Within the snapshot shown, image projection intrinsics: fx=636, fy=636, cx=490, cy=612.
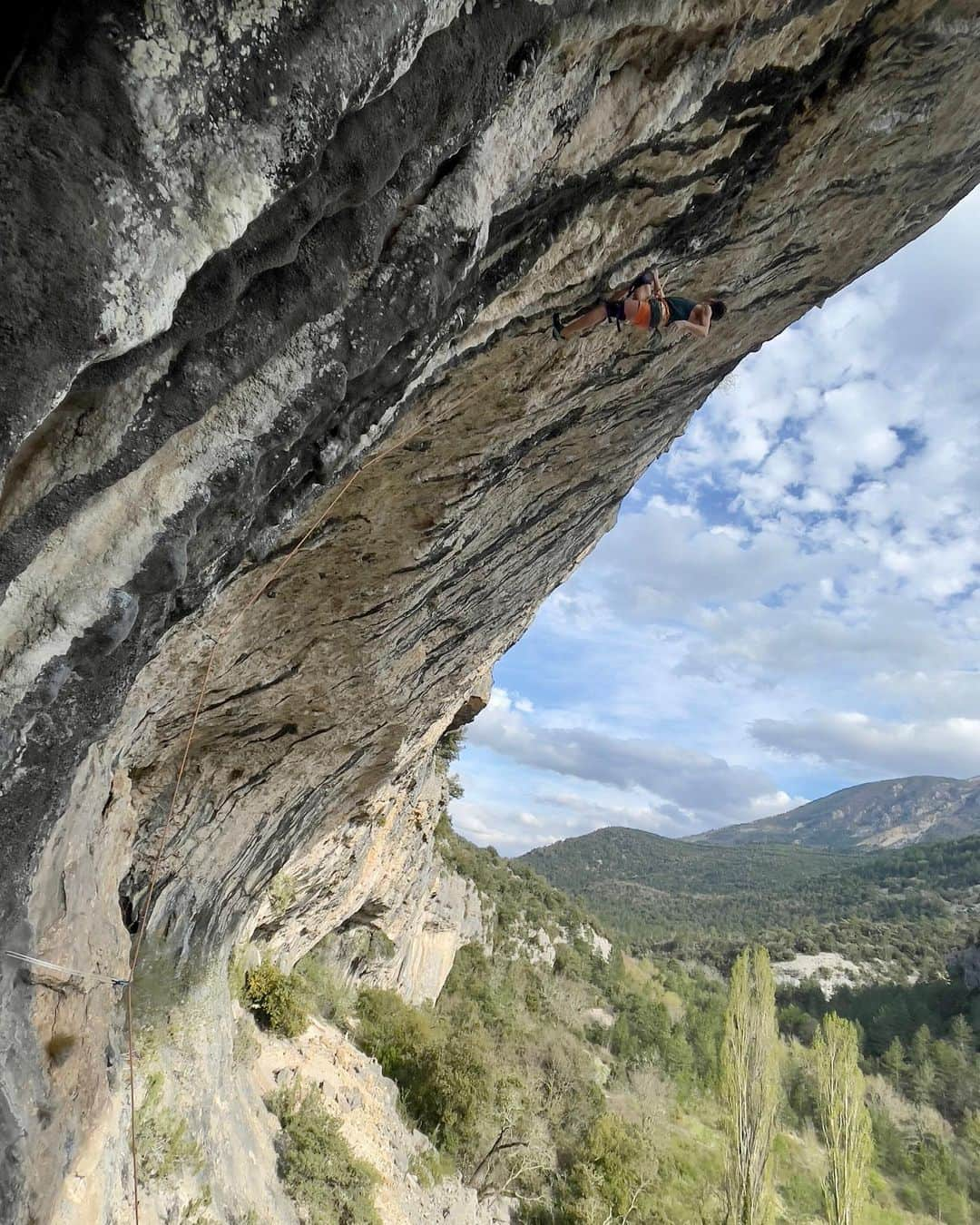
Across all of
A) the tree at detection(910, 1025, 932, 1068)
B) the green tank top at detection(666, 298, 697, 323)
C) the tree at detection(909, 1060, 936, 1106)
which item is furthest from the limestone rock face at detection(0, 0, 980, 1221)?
the tree at detection(910, 1025, 932, 1068)

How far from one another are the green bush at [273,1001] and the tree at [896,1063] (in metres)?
→ 42.0

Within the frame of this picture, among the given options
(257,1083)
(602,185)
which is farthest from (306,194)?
(257,1083)

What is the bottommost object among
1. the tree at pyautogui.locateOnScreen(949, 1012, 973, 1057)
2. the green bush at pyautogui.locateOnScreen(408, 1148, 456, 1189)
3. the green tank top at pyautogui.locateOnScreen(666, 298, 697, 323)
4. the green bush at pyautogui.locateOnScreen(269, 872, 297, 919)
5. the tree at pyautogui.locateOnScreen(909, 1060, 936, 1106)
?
the green bush at pyautogui.locateOnScreen(408, 1148, 456, 1189)

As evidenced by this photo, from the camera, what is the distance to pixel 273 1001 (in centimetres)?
1198

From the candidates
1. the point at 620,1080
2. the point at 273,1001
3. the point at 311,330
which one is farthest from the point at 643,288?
the point at 620,1080

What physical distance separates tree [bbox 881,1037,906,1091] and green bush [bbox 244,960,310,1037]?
4203 cm

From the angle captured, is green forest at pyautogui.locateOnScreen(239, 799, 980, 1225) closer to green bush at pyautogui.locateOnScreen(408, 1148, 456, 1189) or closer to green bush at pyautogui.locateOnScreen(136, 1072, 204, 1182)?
green bush at pyautogui.locateOnScreen(408, 1148, 456, 1189)

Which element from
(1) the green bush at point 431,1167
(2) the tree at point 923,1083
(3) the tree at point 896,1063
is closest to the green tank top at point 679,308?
(1) the green bush at point 431,1167

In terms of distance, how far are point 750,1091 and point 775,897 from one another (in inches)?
3683

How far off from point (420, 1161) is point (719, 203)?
682 inches

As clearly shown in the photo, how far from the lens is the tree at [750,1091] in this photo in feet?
58.6

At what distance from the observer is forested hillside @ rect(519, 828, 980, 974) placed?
199 feet

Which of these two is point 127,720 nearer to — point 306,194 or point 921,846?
point 306,194

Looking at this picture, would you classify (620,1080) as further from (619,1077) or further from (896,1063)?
(896,1063)
